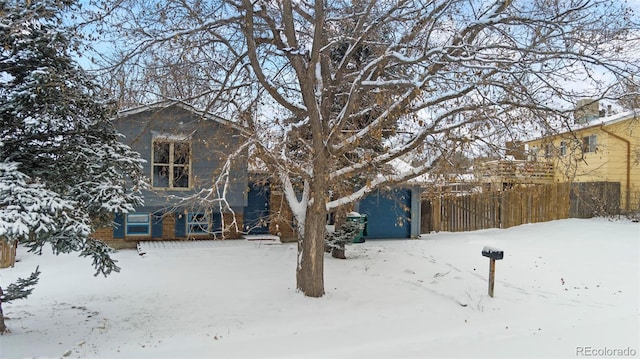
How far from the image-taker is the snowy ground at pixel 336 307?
5.54 metres

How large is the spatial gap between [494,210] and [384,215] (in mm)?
5292

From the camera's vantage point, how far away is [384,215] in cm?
1725

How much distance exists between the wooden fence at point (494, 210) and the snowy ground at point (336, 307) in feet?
17.2

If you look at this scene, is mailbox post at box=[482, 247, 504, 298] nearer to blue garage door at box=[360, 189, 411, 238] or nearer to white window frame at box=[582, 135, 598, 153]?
white window frame at box=[582, 135, 598, 153]

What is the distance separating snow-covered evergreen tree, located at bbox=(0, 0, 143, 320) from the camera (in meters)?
4.80

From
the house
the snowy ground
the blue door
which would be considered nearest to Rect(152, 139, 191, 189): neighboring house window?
the house

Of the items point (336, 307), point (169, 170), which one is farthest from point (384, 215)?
point (336, 307)

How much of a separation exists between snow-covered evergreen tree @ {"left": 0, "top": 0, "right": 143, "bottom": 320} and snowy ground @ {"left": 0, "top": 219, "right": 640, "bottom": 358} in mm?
1422

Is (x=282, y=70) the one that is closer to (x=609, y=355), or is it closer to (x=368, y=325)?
(x=368, y=325)

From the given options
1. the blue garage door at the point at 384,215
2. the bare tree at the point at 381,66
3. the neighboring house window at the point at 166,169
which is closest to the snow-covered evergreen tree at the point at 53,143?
the bare tree at the point at 381,66

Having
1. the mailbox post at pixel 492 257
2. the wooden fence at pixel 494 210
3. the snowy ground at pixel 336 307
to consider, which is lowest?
the snowy ground at pixel 336 307

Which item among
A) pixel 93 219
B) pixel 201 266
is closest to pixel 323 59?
pixel 93 219

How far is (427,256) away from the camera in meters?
12.9

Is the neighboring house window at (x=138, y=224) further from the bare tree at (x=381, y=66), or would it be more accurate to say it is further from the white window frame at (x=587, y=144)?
the white window frame at (x=587, y=144)
